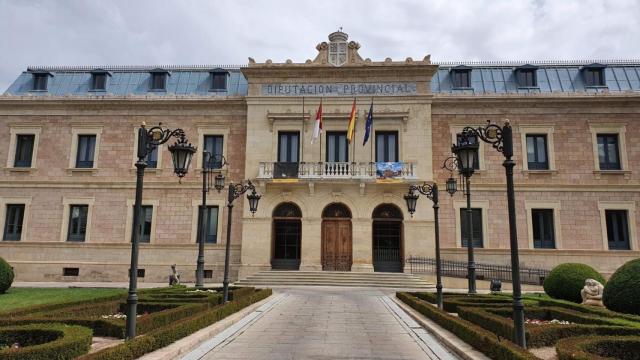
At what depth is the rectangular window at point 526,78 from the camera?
29719 millimetres

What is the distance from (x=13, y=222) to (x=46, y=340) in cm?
2542

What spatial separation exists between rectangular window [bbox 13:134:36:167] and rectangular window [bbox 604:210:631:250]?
34.0 m

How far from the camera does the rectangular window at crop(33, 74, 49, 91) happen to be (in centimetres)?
3131

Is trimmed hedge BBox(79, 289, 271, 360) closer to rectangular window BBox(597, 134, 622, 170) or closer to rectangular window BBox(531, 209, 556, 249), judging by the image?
rectangular window BBox(531, 209, 556, 249)

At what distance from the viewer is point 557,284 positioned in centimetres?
1741

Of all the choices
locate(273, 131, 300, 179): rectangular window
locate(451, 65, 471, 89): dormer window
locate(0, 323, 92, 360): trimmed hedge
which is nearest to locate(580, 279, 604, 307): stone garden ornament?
locate(0, 323, 92, 360): trimmed hedge

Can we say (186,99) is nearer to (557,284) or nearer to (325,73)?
(325,73)

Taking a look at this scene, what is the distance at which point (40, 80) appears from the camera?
3155cm

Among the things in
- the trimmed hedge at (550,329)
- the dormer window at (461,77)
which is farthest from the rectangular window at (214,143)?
the trimmed hedge at (550,329)

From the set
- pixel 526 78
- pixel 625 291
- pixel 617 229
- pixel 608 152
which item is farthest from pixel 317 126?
pixel 617 229

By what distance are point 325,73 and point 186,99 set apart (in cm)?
857

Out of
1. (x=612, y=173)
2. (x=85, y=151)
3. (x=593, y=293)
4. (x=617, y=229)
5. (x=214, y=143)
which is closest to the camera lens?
(x=593, y=293)

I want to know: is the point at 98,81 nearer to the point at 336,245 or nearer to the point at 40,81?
the point at 40,81

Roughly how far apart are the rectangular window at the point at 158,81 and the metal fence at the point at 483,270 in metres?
19.0
